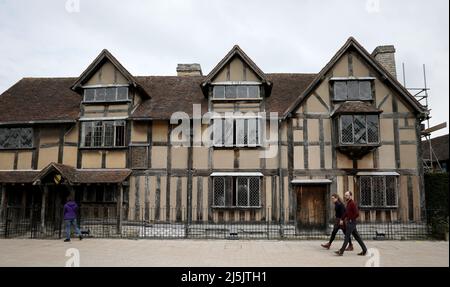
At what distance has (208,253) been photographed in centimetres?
1108

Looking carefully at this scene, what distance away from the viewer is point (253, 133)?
16781mm

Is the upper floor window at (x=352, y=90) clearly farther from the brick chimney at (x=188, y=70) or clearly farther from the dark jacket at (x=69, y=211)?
the dark jacket at (x=69, y=211)

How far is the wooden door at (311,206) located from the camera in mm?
16250

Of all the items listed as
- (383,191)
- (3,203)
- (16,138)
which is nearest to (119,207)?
(3,203)

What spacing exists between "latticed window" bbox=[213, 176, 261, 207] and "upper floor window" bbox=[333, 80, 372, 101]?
5505mm

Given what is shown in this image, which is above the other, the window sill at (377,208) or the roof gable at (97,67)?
the roof gable at (97,67)

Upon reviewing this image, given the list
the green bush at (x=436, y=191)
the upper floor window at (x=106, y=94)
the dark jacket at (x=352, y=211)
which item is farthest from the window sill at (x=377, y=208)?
the upper floor window at (x=106, y=94)

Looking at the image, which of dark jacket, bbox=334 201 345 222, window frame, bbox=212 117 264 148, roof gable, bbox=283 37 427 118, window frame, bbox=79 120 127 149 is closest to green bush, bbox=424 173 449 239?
roof gable, bbox=283 37 427 118

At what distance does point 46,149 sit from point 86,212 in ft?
12.3

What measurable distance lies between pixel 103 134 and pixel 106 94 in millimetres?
2005

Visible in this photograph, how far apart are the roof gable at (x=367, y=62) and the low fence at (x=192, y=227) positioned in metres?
4.98

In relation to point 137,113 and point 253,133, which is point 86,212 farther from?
point 253,133

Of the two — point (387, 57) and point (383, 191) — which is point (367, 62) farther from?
point (383, 191)
